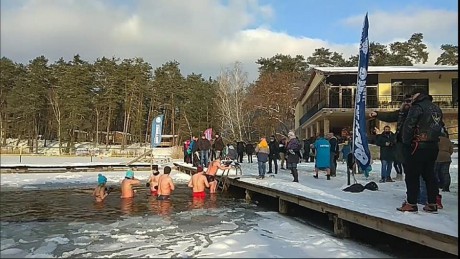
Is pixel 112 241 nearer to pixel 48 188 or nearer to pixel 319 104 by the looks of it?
pixel 48 188

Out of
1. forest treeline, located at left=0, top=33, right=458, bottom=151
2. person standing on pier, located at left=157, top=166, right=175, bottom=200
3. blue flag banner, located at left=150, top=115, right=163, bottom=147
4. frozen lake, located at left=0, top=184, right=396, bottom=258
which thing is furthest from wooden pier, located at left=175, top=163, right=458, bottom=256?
forest treeline, located at left=0, top=33, right=458, bottom=151

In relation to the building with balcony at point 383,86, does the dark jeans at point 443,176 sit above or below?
below

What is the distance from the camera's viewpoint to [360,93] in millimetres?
8898

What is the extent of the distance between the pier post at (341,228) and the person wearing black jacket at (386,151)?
3987 mm

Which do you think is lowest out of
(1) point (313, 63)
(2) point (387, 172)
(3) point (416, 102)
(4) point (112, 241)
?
(4) point (112, 241)

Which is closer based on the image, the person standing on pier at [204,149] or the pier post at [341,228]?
the pier post at [341,228]

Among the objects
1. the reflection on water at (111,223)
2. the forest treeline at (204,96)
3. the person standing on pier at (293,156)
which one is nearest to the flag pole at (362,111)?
the reflection on water at (111,223)

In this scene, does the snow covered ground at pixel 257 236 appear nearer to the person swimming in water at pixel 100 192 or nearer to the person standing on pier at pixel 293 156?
the person standing on pier at pixel 293 156

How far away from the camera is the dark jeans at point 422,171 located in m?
5.86

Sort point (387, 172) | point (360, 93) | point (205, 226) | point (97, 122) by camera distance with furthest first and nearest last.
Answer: point (97, 122), point (387, 172), point (360, 93), point (205, 226)

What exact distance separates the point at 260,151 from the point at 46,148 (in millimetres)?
7207

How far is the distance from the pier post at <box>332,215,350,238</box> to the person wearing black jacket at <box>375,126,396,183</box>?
13.1 ft

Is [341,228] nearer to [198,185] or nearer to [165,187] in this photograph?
[165,187]

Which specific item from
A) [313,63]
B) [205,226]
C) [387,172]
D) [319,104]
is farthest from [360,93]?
[313,63]
